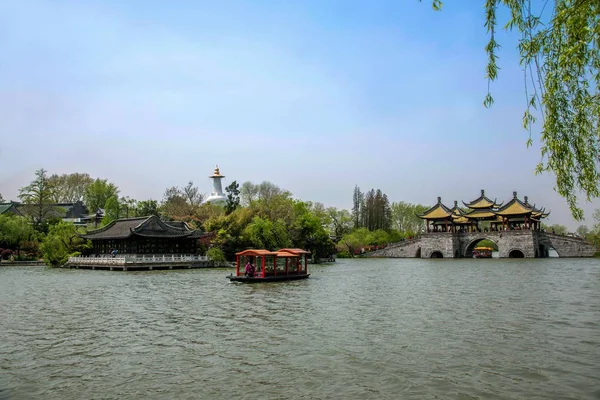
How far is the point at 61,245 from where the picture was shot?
41.7 m

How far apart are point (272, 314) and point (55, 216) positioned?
48.7m

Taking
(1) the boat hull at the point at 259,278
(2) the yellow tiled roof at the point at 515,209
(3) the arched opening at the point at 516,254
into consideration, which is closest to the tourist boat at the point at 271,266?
(1) the boat hull at the point at 259,278

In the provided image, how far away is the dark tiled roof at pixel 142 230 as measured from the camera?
131 ft

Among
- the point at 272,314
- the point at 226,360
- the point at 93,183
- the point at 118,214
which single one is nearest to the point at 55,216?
the point at 118,214

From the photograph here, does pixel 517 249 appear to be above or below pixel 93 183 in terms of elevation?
below

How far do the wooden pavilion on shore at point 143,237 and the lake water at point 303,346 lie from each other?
21252 mm

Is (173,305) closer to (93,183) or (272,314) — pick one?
(272,314)

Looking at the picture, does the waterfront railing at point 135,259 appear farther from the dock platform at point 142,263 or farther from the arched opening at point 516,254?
the arched opening at point 516,254

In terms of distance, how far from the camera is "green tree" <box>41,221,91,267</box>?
4103 centimetres

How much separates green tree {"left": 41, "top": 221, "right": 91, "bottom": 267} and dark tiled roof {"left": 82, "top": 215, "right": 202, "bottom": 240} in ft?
3.83

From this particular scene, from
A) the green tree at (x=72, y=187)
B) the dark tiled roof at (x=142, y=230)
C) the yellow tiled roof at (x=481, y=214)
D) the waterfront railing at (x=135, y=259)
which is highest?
the green tree at (x=72, y=187)

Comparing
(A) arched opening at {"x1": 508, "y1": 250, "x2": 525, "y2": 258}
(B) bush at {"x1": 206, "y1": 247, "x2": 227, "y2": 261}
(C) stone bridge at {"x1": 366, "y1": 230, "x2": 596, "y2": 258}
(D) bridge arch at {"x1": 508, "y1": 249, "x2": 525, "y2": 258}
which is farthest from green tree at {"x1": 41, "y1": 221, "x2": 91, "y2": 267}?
(A) arched opening at {"x1": 508, "y1": 250, "x2": 525, "y2": 258}

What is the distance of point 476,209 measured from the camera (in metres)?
61.5

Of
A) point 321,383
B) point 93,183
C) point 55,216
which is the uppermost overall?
point 93,183
